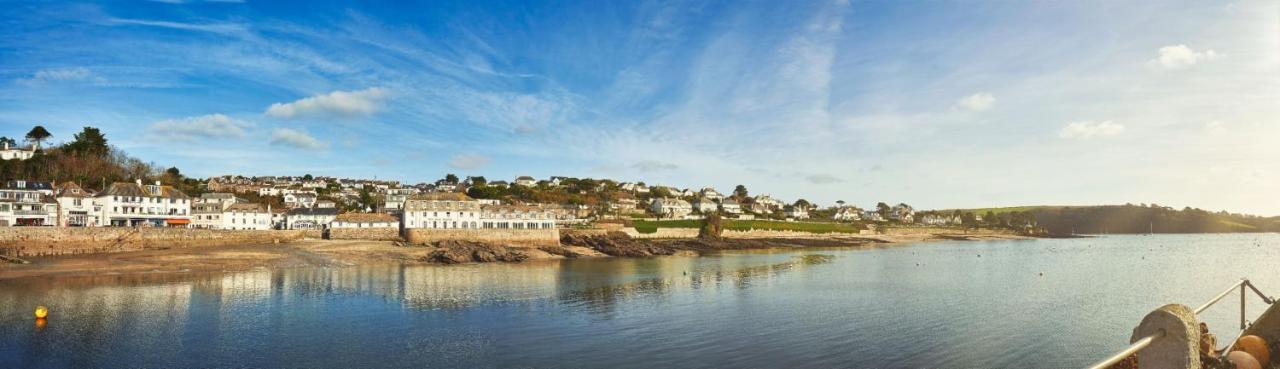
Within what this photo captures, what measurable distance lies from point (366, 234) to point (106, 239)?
76.7ft

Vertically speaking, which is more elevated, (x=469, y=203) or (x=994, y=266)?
(x=469, y=203)

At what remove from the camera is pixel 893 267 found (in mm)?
61938

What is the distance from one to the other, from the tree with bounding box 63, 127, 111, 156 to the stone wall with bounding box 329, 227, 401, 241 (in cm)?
4947

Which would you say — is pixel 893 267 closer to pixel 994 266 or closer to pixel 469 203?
pixel 994 266

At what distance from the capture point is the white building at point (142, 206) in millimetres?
69438

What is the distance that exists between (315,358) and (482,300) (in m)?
14.5

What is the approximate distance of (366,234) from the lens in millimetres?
75312

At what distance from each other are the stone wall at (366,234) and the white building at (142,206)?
1799 centimetres

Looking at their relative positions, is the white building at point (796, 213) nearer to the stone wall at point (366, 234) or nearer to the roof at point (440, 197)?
the roof at point (440, 197)

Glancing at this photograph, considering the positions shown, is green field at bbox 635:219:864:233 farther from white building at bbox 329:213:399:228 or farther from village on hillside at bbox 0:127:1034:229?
white building at bbox 329:213:399:228

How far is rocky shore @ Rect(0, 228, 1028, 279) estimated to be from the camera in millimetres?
49062

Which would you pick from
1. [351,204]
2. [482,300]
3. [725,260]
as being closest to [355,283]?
[482,300]

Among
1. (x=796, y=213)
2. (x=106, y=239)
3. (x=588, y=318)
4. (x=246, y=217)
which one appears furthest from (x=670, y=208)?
(x=588, y=318)

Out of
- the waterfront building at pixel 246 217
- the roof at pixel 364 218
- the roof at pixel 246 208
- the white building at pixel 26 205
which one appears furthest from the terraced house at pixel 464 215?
the white building at pixel 26 205
